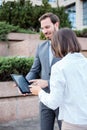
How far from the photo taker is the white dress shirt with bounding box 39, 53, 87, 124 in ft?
9.37

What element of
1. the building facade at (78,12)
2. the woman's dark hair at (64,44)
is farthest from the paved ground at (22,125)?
the building facade at (78,12)

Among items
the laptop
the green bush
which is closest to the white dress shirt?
the laptop

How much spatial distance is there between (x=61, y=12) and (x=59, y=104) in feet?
38.9

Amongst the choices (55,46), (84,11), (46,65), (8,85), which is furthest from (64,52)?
(84,11)

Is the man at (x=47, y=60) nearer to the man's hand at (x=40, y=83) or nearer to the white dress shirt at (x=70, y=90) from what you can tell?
the man's hand at (x=40, y=83)

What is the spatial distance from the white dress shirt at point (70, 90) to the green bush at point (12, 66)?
352 centimetres

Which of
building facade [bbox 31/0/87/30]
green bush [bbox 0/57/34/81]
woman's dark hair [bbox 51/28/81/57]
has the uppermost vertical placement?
woman's dark hair [bbox 51/28/81/57]

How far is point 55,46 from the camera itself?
297 cm

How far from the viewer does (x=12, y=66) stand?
6.47 m

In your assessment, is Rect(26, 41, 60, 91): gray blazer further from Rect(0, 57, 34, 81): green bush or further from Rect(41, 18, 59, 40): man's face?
Rect(0, 57, 34, 81): green bush

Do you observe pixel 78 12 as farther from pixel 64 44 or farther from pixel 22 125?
pixel 64 44

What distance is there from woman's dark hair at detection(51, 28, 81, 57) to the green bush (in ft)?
11.3

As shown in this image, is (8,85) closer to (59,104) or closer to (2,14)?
(59,104)

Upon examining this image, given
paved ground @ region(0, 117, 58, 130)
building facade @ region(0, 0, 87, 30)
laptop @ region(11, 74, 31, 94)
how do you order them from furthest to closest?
building facade @ region(0, 0, 87, 30)
paved ground @ region(0, 117, 58, 130)
laptop @ region(11, 74, 31, 94)
